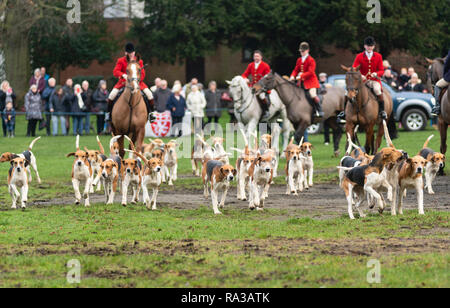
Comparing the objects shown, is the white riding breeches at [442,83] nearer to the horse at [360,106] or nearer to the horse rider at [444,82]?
the horse rider at [444,82]

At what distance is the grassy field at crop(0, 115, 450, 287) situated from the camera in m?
7.69

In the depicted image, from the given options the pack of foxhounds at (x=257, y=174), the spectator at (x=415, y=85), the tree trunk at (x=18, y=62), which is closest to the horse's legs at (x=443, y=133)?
the pack of foxhounds at (x=257, y=174)

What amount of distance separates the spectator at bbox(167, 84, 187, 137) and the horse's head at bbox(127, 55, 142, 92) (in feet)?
44.1

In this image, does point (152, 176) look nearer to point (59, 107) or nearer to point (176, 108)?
point (176, 108)

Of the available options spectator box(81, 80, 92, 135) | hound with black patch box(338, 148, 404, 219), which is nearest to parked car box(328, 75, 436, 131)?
spectator box(81, 80, 92, 135)

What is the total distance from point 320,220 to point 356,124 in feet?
21.3

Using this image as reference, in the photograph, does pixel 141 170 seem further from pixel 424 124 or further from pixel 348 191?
pixel 424 124

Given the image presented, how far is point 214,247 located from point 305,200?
15.4 feet

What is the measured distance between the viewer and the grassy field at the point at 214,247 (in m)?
7.69

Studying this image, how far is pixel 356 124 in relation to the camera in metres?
17.5

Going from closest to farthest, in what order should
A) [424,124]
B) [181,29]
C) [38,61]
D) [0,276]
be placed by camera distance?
[0,276] < [424,124] < [181,29] < [38,61]

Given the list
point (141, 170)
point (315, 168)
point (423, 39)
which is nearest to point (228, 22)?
point (423, 39)

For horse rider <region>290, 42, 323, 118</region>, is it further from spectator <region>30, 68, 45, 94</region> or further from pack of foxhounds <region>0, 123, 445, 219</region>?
spectator <region>30, 68, 45, 94</region>

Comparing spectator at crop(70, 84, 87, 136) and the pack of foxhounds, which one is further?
spectator at crop(70, 84, 87, 136)
